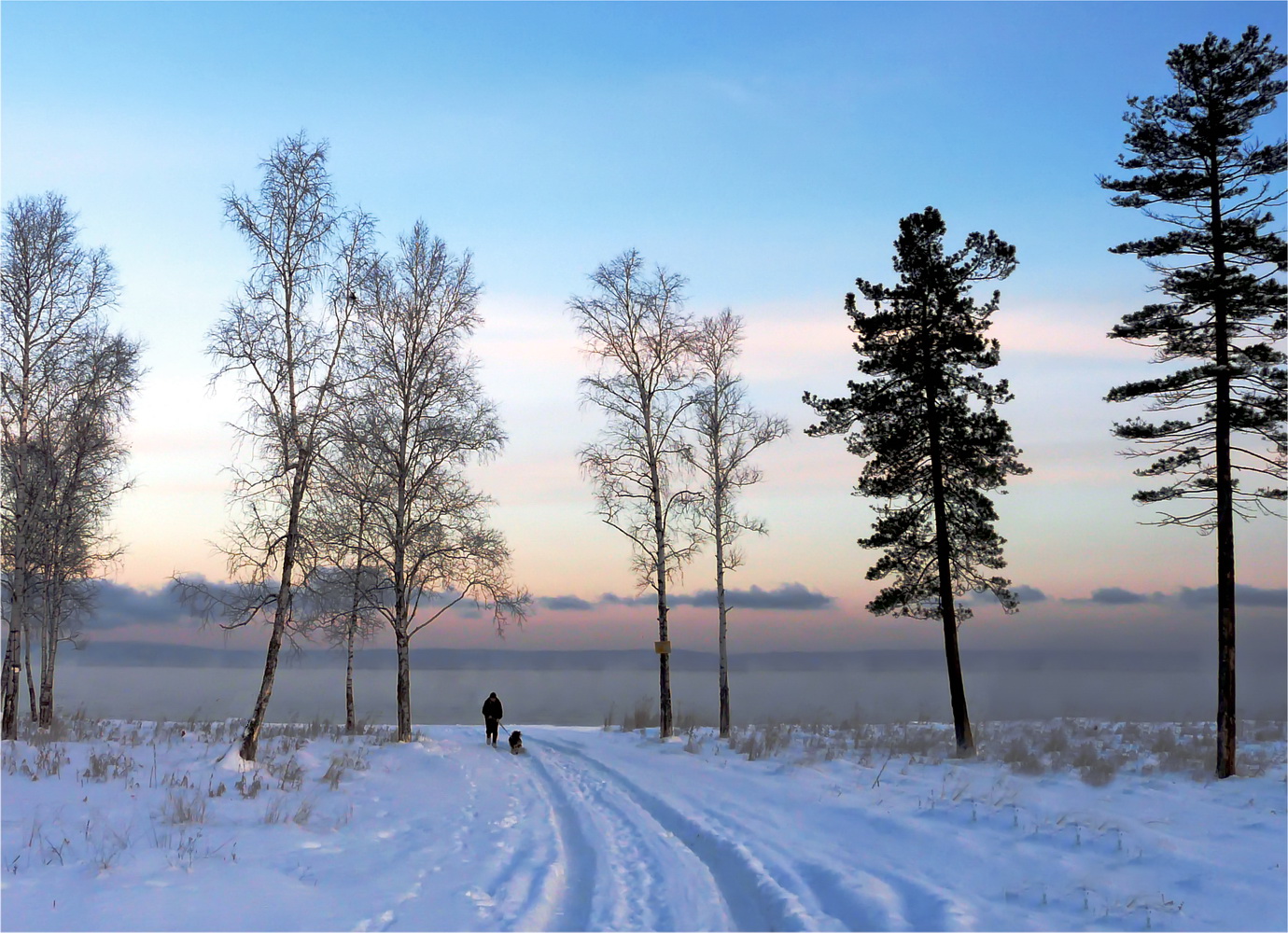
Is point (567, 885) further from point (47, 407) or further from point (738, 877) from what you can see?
point (47, 407)

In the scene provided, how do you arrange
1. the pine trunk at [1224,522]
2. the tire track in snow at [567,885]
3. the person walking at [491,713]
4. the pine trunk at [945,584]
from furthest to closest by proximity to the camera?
the person walking at [491,713]
the pine trunk at [945,584]
the pine trunk at [1224,522]
the tire track in snow at [567,885]

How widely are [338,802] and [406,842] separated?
307cm

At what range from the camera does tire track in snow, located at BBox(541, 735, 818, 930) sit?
294 inches

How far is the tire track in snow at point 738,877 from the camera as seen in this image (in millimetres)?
7457

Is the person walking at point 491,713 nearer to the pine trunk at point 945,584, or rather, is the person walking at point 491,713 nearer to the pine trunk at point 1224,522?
the pine trunk at point 945,584

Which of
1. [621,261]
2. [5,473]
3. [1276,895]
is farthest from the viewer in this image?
[621,261]

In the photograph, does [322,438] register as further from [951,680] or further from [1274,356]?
[1274,356]

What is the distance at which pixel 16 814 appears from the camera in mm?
9875

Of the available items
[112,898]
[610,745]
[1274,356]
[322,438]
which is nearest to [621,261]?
[322,438]

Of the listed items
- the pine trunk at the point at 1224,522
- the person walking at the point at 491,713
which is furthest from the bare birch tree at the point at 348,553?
the pine trunk at the point at 1224,522

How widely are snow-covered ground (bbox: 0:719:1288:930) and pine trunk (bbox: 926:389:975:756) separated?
296cm

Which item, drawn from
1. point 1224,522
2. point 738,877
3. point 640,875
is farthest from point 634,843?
point 1224,522

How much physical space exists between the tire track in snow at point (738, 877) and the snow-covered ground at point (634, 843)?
0.13ft

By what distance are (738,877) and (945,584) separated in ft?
50.2
